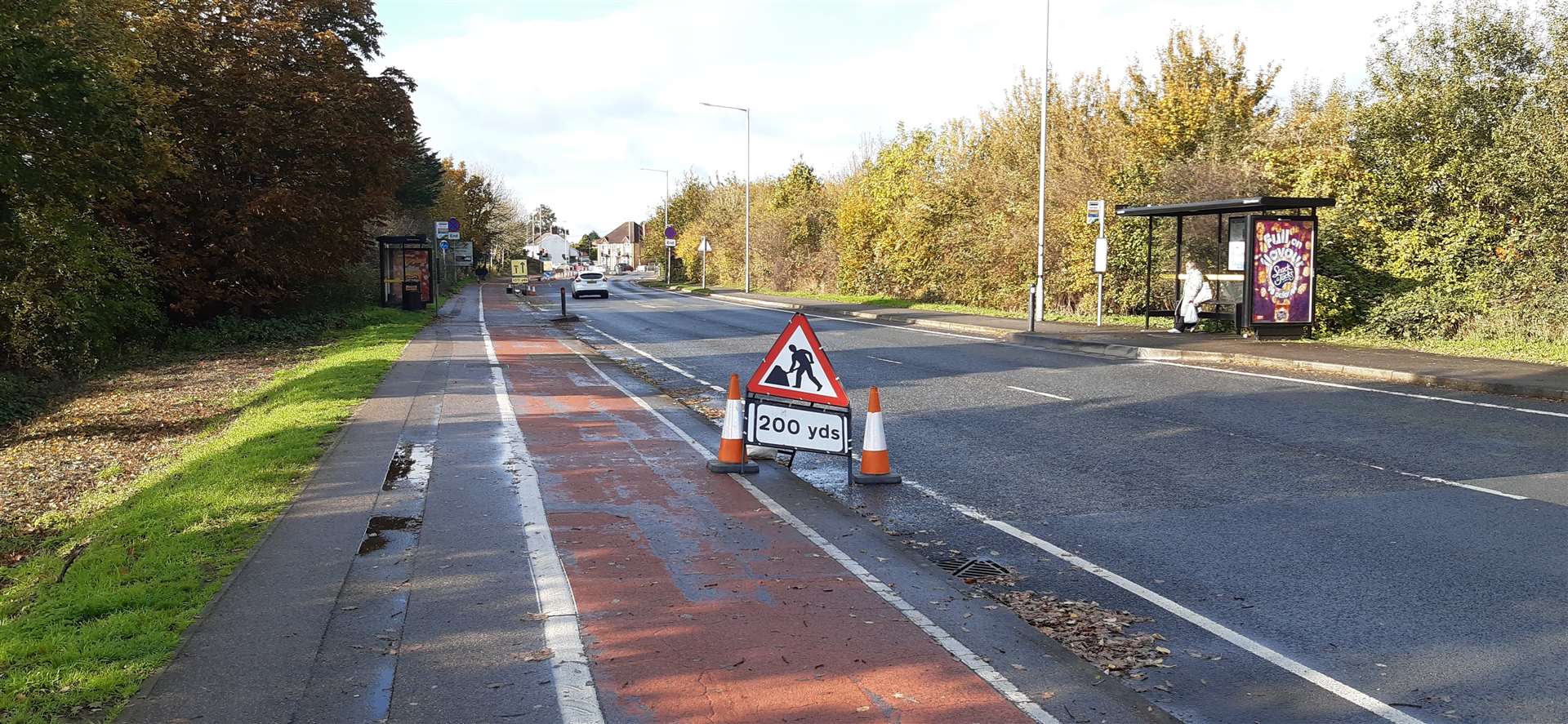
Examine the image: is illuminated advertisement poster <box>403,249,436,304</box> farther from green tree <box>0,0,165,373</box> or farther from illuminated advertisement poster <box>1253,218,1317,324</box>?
illuminated advertisement poster <box>1253,218,1317,324</box>

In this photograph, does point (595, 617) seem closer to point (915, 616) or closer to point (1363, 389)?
point (915, 616)

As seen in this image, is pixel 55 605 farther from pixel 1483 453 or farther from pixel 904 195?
Result: pixel 904 195

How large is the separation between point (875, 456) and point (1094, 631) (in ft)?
12.1

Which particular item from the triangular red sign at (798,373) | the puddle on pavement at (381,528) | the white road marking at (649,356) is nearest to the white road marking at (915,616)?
the triangular red sign at (798,373)

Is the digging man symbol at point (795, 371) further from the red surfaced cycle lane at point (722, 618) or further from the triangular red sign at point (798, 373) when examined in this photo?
the red surfaced cycle lane at point (722, 618)

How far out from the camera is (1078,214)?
1132 inches

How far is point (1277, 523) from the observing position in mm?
7355

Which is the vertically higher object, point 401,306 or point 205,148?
point 205,148

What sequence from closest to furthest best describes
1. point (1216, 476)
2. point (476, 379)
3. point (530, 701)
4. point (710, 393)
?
point (530, 701) → point (1216, 476) → point (710, 393) → point (476, 379)

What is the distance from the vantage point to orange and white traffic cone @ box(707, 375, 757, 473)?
9.12 m

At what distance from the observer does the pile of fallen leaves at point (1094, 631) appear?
16.3 ft

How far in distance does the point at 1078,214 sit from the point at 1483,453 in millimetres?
19759

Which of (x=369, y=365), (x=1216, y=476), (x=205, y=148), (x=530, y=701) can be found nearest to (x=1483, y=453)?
(x=1216, y=476)

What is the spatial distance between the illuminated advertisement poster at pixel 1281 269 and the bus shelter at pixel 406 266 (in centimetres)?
2607
